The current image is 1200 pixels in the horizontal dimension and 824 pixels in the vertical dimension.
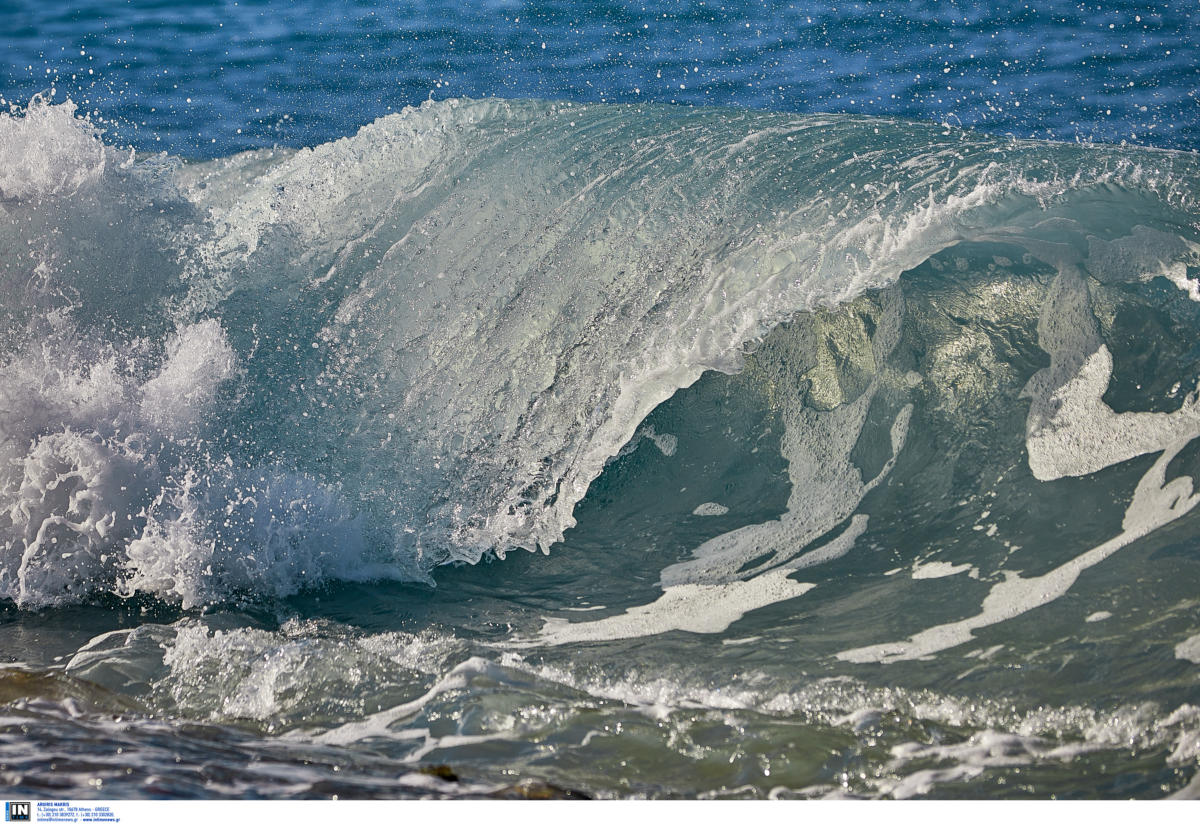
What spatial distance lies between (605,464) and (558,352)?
334 mm

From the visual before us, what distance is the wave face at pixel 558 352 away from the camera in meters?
2.45

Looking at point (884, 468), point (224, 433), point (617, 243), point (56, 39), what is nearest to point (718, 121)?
point (617, 243)

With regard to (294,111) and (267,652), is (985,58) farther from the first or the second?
(267,652)

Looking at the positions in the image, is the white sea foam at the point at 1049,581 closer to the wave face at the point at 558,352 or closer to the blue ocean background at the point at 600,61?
the wave face at the point at 558,352

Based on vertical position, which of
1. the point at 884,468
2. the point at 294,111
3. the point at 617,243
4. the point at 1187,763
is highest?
the point at 294,111

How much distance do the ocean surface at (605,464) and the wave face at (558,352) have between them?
1 cm

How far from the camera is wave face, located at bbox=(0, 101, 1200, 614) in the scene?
2.45 metres

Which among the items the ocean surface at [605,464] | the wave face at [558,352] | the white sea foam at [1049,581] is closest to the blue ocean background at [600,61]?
the ocean surface at [605,464]

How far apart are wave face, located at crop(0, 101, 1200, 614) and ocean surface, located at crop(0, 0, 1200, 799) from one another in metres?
0.01

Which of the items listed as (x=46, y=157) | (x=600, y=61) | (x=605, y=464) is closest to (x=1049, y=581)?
(x=605, y=464)

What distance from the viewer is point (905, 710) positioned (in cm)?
181

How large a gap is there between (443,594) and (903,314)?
54.7 inches

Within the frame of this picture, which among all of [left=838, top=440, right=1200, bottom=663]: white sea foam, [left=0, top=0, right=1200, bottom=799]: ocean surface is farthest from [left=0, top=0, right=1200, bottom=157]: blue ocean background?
[left=838, top=440, right=1200, bottom=663]: white sea foam

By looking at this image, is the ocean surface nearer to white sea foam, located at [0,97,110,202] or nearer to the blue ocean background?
white sea foam, located at [0,97,110,202]
